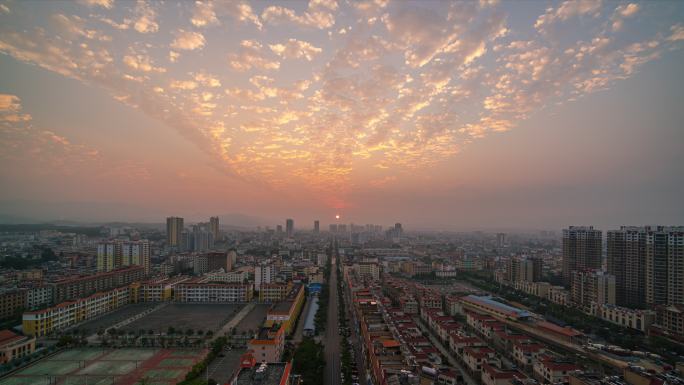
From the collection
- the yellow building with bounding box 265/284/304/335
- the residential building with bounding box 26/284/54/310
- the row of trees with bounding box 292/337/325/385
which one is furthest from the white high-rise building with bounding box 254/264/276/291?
the row of trees with bounding box 292/337/325/385

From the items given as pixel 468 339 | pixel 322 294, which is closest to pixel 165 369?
pixel 468 339

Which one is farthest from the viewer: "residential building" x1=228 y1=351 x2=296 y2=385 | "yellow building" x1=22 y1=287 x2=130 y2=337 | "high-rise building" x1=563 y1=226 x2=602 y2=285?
"high-rise building" x1=563 y1=226 x2=602 y2=285

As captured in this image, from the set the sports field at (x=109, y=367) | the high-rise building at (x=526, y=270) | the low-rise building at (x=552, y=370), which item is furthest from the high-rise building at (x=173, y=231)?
the low-rise building at (x=552, y=370)

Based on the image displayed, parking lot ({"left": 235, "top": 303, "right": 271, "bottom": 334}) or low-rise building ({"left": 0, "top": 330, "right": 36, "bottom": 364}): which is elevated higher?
low-rise building ({"left": 0, "top": 330, "right": 36, "bottom": 364})

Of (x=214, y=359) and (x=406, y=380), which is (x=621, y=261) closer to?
(x=406, y=380)

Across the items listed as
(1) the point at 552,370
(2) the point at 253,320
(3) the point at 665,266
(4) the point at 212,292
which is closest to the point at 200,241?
(4) the point at 212,292

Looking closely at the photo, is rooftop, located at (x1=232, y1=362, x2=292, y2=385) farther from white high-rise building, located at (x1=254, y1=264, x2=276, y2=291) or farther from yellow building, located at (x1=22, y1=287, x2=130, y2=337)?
white high-rise building, located at (x1=254, y1=264, x2=276, y2=291)

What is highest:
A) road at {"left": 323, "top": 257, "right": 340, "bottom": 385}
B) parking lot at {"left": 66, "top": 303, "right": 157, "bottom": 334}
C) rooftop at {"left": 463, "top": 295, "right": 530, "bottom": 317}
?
rooftop at {"left": 463, "top": 295, "right": 530, "bottom": 317}

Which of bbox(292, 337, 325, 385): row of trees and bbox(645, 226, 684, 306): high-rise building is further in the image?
bbox(645, 226, 684, 306): high-rise building
